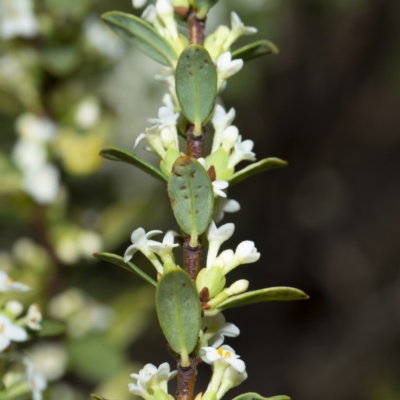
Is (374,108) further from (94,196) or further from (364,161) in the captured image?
(94,196)

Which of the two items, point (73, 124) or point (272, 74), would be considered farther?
point (272, 74)

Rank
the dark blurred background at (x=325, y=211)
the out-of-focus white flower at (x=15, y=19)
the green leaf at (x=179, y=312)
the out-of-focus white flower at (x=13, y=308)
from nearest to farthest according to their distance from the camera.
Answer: the green leaf at (x=179, y=312)
the out-of-focus white flower at (x=13, y=308)
the out-of-focus white flower at (x=15, y=19)
the dark blurred background at (x=325, y=211)

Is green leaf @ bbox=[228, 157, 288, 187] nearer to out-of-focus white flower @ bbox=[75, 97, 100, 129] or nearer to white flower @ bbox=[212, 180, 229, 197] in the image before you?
white flower @ bbox=[212, 180, 229, 197]

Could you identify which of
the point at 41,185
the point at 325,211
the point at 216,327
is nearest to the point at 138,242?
the point at 216,327

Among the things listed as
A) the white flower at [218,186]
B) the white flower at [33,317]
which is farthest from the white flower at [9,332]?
the white flower at [218,186]

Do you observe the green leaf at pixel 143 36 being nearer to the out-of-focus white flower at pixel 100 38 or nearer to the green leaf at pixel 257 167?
the green leaf at pixel 257 167

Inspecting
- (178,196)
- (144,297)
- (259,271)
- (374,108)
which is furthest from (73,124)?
(374,108)

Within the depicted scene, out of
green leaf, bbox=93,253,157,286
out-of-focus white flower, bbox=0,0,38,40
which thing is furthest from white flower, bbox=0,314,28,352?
out-of-focus white flower, bbox=0,0,38,40

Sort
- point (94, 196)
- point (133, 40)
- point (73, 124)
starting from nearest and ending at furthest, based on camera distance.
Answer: point (133, 40)
point (73, 124)
point (94, 196)
